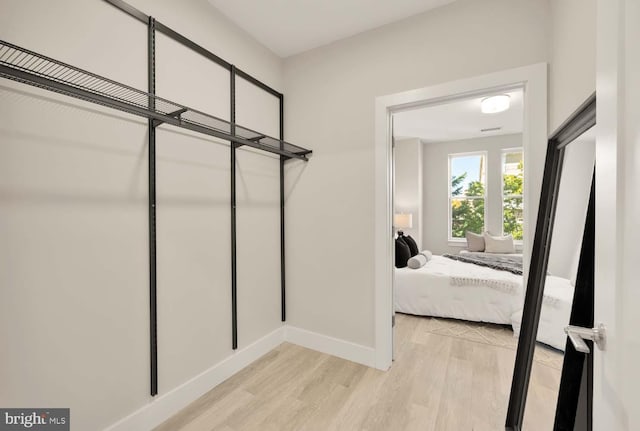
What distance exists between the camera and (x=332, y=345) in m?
2.53

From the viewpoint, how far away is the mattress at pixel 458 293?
10.1 feet

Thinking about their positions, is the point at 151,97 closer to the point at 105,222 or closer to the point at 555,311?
the point at 105,222

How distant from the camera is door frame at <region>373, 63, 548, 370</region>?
176 cm

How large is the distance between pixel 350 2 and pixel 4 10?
71.6 inches

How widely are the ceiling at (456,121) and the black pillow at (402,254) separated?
5.83 ft

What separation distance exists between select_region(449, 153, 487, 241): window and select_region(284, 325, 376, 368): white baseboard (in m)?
4.58

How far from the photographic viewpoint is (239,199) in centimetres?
229

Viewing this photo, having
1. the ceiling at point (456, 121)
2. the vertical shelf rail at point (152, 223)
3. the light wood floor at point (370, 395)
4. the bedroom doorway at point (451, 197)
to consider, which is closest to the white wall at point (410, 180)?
the bedroom doorway at point (451, 197)

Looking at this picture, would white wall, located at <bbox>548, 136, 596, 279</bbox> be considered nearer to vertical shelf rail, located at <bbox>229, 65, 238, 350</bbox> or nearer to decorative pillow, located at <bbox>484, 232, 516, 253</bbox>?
vertical shelf rail, located at <bbox>229, 65, 238, 350</bbox>

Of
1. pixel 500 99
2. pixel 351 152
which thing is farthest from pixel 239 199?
pixel 500 99

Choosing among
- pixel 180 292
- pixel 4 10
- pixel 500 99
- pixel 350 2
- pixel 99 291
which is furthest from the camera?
pixel 500 99

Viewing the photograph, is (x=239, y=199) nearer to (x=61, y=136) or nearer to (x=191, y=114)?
(x=191, y=114)

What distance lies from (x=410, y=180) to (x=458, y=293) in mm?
3287

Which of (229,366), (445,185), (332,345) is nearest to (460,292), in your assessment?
(332,345)
